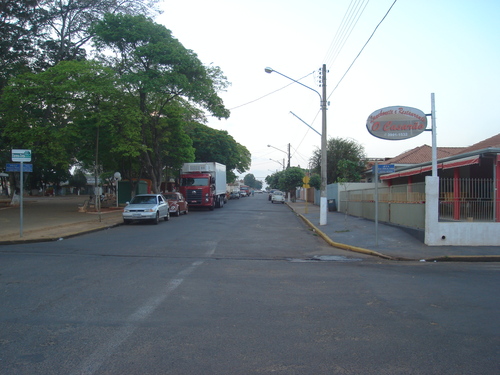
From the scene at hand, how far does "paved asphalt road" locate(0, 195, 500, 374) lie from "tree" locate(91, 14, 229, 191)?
18.8m

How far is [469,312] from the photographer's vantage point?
20.8 ft

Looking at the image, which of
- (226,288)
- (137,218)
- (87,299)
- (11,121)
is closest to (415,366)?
(226,288)

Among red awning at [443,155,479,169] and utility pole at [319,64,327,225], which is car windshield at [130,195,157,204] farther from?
red awning at [443,155,479,169]

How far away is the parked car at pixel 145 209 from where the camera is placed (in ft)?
70.8

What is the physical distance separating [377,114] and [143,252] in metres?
9.20

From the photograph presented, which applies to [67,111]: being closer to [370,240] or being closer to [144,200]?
[144,200]

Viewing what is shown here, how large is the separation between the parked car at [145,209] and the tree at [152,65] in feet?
19.6

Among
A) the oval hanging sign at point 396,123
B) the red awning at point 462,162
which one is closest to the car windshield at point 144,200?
the oval hanging sign at point 396,123

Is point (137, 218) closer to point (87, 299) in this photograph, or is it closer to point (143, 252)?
point (143, 252)

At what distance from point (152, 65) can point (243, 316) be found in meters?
25.6

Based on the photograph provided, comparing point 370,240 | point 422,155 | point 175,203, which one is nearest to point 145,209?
point 175,203

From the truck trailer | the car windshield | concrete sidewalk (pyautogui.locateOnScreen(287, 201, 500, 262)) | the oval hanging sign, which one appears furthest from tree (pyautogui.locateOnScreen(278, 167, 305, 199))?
the oval hanging sign

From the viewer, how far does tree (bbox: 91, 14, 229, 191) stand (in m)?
27.4

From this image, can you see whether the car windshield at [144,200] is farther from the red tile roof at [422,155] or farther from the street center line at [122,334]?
the red tile roof at [422,155]
